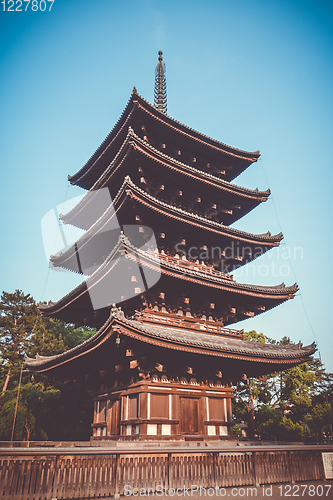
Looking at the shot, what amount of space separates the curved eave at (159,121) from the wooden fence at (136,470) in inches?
669

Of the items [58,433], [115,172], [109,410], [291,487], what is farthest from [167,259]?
[58,433]

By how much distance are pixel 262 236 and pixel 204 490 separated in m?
14.1

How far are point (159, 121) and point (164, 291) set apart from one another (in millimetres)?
10650

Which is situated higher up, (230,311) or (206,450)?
(230,311)

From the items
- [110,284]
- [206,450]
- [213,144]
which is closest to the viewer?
[206,450]

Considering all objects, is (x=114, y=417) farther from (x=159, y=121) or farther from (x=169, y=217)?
(x=159, y=121)

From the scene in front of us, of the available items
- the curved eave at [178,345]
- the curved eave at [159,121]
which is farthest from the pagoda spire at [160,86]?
the curved eave at [178,345]

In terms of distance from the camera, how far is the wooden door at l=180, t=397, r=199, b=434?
14.1 meters

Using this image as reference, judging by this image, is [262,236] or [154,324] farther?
[262,236]

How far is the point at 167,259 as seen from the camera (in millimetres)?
17328

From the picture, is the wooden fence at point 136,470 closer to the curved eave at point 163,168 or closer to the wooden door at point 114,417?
the wooden door at point 114,417

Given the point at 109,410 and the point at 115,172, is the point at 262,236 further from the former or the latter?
the point at 109,410

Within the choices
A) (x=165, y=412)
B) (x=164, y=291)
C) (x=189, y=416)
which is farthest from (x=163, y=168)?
(x=189, y=416)

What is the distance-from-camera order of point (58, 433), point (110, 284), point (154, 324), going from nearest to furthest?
point (154, 324)
point (110, 284)
point (58, 433)
